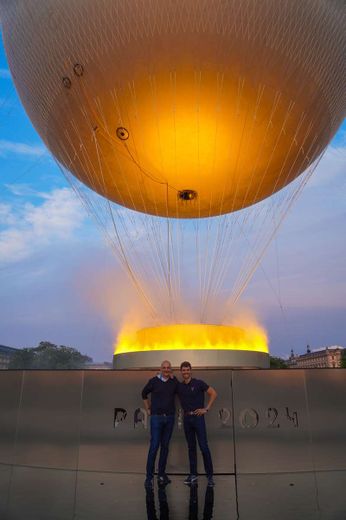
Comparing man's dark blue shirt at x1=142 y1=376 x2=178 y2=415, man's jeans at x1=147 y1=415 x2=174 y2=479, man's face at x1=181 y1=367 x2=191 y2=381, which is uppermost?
man's face at x1=181 y1=367 x2=191 y2=381

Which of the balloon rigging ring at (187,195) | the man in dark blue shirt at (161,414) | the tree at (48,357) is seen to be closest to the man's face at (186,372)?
the man in dark blue shirt at (161,414)

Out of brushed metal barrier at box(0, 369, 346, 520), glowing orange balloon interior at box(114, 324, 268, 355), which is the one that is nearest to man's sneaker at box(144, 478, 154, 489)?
brushed metal barrier at box(0, 369, 346, 520)

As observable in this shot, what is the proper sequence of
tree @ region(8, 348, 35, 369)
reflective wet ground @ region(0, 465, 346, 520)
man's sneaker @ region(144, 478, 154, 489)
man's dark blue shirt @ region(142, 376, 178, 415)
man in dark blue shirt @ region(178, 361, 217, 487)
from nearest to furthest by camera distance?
1. reflective wet ground @ region(0, 465, 346, 520)
2. man's sneaker @ region(144, 478, 154, 489)
3. man in dark blue shirt @ region(178, 361, 217, 487)
4. man's dark blue shirt @ region(142, 376, 178, 415)
5. tree @ region(8, 348, 35, 369)

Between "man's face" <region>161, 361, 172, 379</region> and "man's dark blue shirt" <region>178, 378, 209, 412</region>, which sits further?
"man's face" <region>161, 361, 172, 379</region>

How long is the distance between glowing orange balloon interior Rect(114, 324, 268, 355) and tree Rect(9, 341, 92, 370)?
252 feet

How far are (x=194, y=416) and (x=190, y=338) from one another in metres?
4.11

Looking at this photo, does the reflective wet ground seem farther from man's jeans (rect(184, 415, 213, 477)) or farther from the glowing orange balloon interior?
the glowing orange balloon interior

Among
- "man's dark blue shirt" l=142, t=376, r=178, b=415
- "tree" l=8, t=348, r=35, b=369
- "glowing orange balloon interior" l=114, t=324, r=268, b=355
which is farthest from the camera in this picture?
"tree" l=8, t=348, r=35, b=369

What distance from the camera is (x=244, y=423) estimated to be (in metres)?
5.18

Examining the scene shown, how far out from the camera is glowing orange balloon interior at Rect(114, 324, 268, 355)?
8961 millimetres

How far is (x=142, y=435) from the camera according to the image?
5.22m

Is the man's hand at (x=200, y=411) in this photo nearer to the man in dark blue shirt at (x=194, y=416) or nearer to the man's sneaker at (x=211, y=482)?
the man in dark blue shirt at (x=194, y=416)

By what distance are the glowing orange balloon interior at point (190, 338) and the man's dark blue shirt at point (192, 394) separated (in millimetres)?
3840

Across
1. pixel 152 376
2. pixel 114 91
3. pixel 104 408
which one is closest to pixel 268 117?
pixel 114 91
